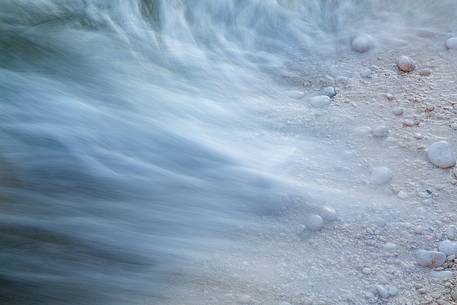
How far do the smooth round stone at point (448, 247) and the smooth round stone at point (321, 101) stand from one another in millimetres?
819

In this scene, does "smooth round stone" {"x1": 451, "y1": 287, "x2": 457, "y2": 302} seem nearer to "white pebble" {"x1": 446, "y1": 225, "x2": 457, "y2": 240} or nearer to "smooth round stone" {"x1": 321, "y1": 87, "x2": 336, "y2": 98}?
"white pebble" {"x1": 446, "y1": 225, "x2": 457, "y2": 240}

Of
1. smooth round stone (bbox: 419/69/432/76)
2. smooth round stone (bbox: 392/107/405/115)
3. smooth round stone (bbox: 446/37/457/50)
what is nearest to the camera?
smooth round stone (bbox: 392/107/405/115)

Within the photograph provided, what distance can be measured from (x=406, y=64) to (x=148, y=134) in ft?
4.36

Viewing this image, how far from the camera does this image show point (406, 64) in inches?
105

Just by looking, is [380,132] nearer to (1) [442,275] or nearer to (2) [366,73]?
(2) [366,73]

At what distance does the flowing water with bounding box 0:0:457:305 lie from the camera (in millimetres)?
1780

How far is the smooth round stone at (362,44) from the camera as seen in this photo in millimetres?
2775

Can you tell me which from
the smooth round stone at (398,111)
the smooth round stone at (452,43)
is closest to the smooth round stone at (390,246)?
the smooth round stone at (398,111)

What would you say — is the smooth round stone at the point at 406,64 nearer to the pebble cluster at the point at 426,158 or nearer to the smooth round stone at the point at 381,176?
the pebble cluster at the point at 426,158

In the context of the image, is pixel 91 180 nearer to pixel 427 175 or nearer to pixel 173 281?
pixel 173 281

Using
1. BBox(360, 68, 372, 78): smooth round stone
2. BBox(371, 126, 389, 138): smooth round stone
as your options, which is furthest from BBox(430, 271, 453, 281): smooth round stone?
BBox(360, 68, 372, 78): smooth round stone

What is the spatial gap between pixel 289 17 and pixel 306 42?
0.20m

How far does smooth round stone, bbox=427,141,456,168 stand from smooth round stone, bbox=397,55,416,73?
0.60m

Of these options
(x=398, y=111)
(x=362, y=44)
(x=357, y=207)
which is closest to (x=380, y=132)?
(x=398, y=111)
